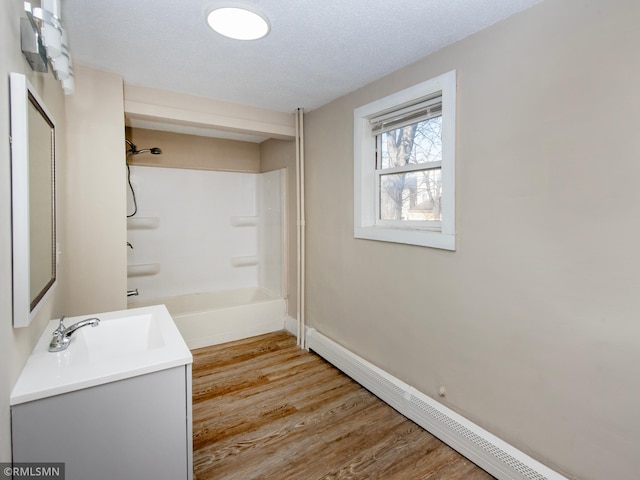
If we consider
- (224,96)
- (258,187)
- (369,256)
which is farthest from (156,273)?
(369,256)

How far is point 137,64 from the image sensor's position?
2.16 m

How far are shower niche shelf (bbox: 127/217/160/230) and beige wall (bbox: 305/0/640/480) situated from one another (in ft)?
9.58

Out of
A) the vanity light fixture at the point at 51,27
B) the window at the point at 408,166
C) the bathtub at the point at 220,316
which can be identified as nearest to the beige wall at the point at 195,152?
the bathtub at the point at 220,316

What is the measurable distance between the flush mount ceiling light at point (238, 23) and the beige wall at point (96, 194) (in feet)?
3.50

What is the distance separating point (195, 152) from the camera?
3883mm

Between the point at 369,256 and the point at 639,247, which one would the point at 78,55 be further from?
the point at 639,247

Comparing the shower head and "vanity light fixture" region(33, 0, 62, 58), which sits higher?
the shower head

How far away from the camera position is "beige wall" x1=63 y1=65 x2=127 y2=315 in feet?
7.23

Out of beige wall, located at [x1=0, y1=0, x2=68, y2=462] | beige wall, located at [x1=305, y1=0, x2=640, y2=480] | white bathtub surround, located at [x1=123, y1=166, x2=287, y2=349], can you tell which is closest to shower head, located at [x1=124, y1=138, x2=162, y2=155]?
white bathtub surround, located at [x1=123, y1=166, x2=287, y2=349]

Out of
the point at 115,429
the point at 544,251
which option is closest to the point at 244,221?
the point at 115,429

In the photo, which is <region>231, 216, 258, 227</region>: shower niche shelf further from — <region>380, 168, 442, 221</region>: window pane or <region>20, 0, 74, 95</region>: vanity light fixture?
<region>20, 0, 74, 95</region>: vanity light fixture

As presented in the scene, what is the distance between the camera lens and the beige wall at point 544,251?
4.31 feet

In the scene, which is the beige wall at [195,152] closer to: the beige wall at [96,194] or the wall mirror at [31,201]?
the beige wall at [96,194]

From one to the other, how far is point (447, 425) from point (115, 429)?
5.46 ft
